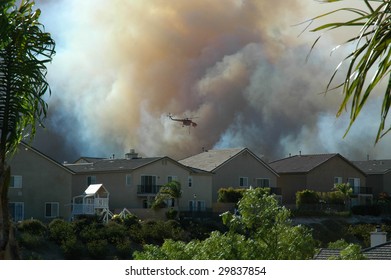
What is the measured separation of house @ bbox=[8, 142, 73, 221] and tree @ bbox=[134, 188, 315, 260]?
34.7 meters

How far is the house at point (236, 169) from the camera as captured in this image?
65375 millimetres

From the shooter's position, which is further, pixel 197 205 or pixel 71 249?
pixel 197 205

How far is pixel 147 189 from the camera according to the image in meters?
61.9

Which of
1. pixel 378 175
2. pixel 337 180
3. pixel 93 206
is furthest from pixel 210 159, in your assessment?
pixel 378 175

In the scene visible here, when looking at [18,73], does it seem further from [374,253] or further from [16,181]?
[16,181]

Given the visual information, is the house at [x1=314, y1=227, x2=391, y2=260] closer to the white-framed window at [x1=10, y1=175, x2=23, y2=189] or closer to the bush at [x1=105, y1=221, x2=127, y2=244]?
the bush at [x1=105, y1=221, x2=127, y2=244]

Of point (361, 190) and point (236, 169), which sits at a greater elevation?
point (236, 169)

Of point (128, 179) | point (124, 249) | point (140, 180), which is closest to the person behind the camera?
point (124, 249)

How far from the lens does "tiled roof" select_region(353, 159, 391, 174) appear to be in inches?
2887

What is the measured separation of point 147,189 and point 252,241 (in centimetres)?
4427

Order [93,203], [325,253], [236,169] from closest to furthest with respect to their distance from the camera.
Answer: [325,253] → [93,203] → [236,169]

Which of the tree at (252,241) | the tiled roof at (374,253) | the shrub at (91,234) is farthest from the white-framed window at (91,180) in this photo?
the tiled roof at (374,253)

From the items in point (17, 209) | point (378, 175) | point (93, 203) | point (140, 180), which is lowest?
point (17, 209)
